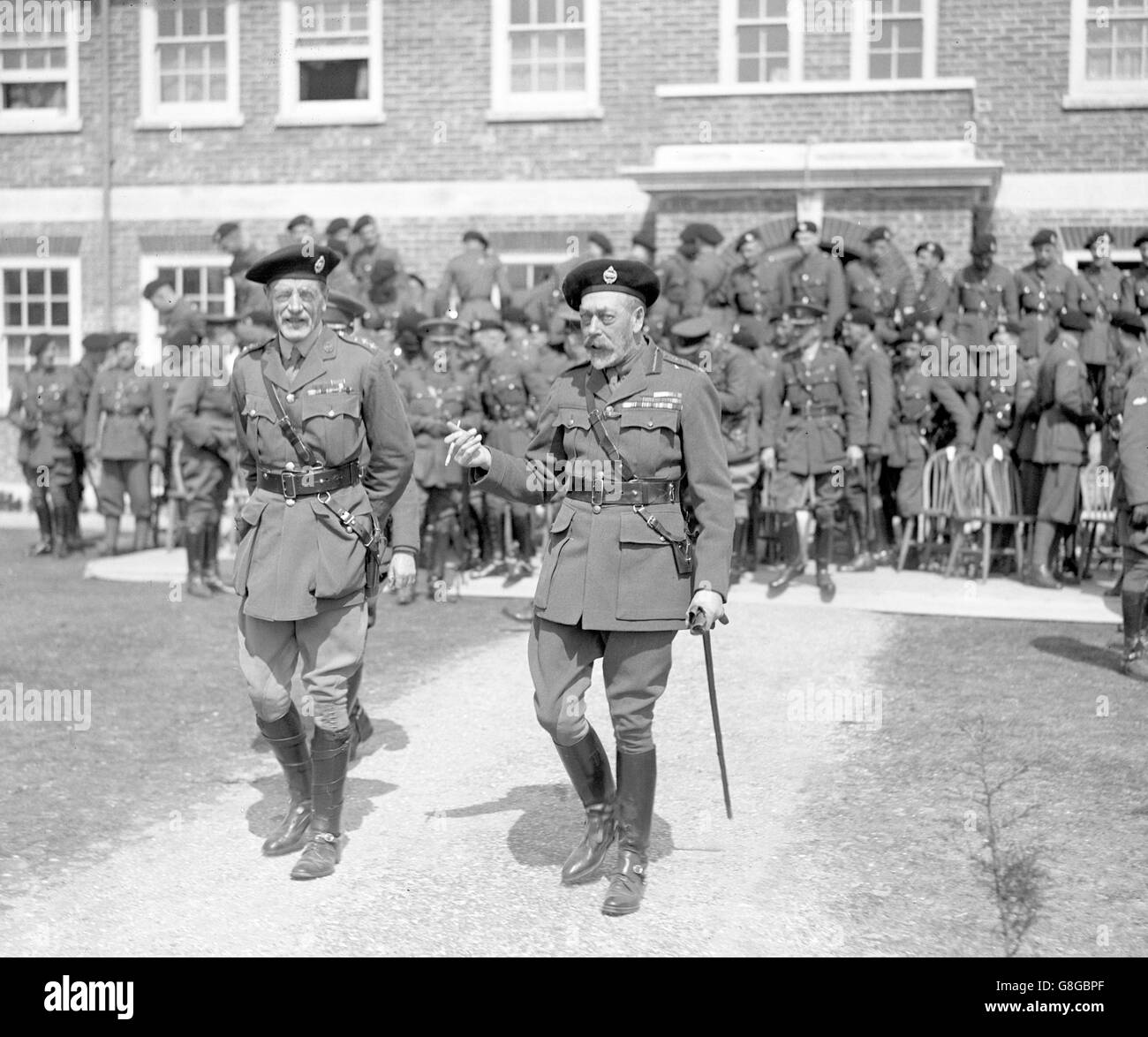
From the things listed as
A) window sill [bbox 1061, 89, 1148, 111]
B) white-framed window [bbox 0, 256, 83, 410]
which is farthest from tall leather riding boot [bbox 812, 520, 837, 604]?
white-framed window [bbox 0, 256, 83, 410]

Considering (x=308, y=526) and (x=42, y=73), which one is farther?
(x=42, y=73)

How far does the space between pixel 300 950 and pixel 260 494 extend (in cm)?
172

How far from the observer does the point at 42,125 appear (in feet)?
66.9

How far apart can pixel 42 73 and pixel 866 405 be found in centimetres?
1287

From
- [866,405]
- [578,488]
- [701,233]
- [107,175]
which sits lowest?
[866,405]

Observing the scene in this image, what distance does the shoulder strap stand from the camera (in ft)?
18.7

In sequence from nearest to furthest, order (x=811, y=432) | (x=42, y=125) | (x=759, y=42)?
(x=811, y=432)
(x=759, y=42)
(x=42, y=125)

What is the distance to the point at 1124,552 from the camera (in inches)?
370

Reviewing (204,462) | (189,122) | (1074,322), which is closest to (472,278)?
(189,122)

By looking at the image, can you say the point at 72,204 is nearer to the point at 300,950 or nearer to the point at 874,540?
the point at 874,540

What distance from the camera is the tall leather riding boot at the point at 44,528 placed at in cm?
1528

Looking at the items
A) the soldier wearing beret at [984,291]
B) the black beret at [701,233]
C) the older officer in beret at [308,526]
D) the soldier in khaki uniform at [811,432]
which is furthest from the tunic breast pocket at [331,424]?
the black beret at [701,233]

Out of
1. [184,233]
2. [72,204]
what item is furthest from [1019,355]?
[72,204]

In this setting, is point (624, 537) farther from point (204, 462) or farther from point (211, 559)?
point (211, 559)
